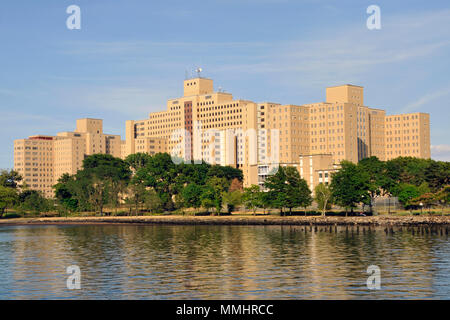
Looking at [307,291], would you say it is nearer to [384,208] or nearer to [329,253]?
[329,253]

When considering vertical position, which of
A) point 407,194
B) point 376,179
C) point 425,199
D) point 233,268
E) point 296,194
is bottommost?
point 233,268

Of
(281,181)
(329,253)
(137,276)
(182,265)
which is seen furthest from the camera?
(281,181)

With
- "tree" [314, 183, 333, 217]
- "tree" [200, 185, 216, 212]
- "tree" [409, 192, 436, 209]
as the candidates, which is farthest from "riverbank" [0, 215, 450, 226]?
"tree" [409, 192, 436, 209]

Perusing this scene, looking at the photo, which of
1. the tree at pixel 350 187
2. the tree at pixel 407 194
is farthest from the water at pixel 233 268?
the tree at pixel 407 194

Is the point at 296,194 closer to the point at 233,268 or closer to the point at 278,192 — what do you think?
the point at 278,192

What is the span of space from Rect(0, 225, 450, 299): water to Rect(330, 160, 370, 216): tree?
4386cm

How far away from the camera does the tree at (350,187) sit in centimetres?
15873

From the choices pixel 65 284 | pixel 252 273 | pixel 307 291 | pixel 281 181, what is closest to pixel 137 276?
pixel 65 284

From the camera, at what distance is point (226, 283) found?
58.8 meters

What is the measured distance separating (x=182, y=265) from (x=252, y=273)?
11.4 meters

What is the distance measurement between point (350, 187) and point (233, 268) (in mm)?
93815

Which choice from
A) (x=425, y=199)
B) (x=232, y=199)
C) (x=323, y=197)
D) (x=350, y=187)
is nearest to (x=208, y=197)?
(x=232, y=199)

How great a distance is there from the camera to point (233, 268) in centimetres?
7056

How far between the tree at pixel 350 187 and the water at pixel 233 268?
43861 millimetres
